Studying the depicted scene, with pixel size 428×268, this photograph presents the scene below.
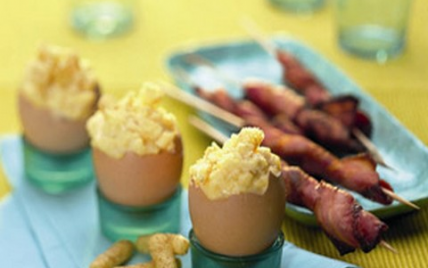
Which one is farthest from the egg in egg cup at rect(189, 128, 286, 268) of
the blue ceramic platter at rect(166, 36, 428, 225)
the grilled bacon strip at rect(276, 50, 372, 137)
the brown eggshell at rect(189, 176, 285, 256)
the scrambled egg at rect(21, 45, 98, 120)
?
the grilled bacon strip at rect(276, 50, 372, 137)

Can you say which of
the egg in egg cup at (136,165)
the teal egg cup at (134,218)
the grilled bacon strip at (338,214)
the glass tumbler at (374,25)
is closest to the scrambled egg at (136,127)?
the egg in egg cup at (136,165)

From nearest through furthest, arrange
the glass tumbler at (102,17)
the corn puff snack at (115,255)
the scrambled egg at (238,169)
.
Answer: the scrambled egg at (238,169) → the corn puff snack at (115,255) → the glass tumbler at (102,17)

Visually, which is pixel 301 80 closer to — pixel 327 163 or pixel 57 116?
pixel 327 163

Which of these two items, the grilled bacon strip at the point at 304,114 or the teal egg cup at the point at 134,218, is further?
the grilled bacon strip at the point at 304,114

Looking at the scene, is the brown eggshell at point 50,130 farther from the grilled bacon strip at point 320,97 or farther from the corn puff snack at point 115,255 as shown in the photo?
the grilled bacon strip at point 320,97

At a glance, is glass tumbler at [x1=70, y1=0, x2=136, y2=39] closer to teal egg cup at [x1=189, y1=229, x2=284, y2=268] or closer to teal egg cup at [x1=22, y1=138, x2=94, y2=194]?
A: teal egg cup at [x1=22, y1=138, x2=94, y2=194]

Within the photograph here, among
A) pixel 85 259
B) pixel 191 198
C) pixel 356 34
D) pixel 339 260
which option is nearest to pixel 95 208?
pixel 85 259

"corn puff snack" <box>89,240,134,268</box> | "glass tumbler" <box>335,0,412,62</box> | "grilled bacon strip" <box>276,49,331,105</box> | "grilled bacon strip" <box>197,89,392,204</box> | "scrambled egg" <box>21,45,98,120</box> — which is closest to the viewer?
"corn puff snack" <box>89,240,134,268</box>
